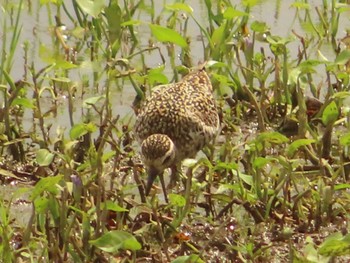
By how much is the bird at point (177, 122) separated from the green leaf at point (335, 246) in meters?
1.89

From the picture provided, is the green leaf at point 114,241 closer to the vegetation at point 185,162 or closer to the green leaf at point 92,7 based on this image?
the vegetation at point 185,162

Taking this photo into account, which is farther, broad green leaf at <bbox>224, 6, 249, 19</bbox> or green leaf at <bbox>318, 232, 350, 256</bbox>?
broad green leaf at <bbox>224, 6, 249, 19</bbox>

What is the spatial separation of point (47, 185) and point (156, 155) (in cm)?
138

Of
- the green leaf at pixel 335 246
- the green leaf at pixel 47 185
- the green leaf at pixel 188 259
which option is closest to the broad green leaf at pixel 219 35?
the green leaf at pixel 47 185

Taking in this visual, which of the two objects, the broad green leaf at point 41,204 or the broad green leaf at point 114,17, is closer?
the broad green leaf at point 41,204

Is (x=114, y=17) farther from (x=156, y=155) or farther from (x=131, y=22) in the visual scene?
(x=156, y=155)

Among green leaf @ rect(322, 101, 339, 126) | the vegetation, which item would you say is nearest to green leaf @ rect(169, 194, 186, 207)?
the vegetation

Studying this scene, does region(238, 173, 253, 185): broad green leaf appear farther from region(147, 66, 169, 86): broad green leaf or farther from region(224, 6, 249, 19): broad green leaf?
region(224, 6, 249, 19): broad green leaf

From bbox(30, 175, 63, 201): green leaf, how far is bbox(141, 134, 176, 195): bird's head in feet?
3.68

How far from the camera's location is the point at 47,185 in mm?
5621

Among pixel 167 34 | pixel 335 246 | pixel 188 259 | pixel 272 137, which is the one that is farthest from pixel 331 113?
pixel 188 259

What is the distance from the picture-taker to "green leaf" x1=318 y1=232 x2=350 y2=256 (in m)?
5.21

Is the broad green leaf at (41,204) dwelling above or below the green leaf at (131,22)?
below

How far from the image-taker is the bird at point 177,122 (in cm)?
721
